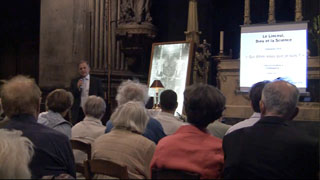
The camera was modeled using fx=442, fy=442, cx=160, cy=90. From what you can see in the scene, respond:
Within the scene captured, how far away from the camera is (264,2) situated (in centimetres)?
945

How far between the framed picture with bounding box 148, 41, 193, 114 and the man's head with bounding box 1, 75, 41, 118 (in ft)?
12.6

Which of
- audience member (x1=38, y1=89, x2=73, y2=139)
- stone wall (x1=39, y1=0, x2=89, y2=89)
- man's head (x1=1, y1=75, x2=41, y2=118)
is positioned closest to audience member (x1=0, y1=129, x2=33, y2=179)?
man's head (x1=1, y1=75, x2=41, y2=118)

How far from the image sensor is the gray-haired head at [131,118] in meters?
2.64

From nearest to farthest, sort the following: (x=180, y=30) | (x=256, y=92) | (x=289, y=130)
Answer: (x=289, y=130) < (x=256, y=92) < (x=180, y=30)

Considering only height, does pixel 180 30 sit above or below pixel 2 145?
above

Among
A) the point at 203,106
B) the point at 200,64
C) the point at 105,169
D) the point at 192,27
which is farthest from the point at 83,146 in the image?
the point at 200,64

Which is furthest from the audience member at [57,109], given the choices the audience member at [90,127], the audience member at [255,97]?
the audience member at [255,97]

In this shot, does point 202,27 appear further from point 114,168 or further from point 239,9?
point 114,168

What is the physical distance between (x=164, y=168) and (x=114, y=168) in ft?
0.89

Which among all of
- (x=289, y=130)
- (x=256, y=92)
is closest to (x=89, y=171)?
(x=289, y=130)

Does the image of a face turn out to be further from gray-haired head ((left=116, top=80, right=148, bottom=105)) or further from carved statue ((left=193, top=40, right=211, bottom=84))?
gray-haired head ((left=116, top=80, right=148, bottom=105))

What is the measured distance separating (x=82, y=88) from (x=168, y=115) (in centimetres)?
277

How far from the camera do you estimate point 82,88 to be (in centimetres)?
610

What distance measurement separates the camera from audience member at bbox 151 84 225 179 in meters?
2.12
